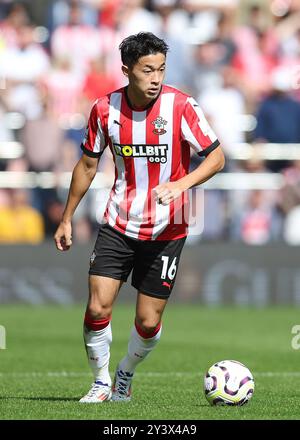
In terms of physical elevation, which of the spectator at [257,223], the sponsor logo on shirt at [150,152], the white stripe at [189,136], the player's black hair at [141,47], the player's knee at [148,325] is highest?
the player's black hair at [141,47]

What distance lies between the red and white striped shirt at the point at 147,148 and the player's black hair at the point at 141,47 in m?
0.37

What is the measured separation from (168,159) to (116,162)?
1.26 feet

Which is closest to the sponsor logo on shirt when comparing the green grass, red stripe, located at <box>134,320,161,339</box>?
red stripe, located at <box>134,320,161,339</box>

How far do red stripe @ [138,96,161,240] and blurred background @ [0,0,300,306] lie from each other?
9246 millimetres

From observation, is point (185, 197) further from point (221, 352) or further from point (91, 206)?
point (91, 206)

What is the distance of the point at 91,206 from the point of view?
17562 mm

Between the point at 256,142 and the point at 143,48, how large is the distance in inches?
436

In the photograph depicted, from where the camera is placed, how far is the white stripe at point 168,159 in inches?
301

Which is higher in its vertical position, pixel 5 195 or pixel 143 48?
pixel 143 48

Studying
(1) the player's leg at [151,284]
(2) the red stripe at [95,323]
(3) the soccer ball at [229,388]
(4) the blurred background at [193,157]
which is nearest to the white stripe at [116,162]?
(1) the player's leg at [151,284]

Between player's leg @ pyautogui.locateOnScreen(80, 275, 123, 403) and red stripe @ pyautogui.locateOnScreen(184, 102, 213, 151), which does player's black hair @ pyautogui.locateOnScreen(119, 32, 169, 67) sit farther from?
player's leg @ pyautogui.locateOnScreen(80, 275, 123, 403)

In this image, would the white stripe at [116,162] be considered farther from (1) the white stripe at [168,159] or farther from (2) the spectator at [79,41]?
(2) the spectator at [79,41]

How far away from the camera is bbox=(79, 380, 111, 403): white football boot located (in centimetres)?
764
